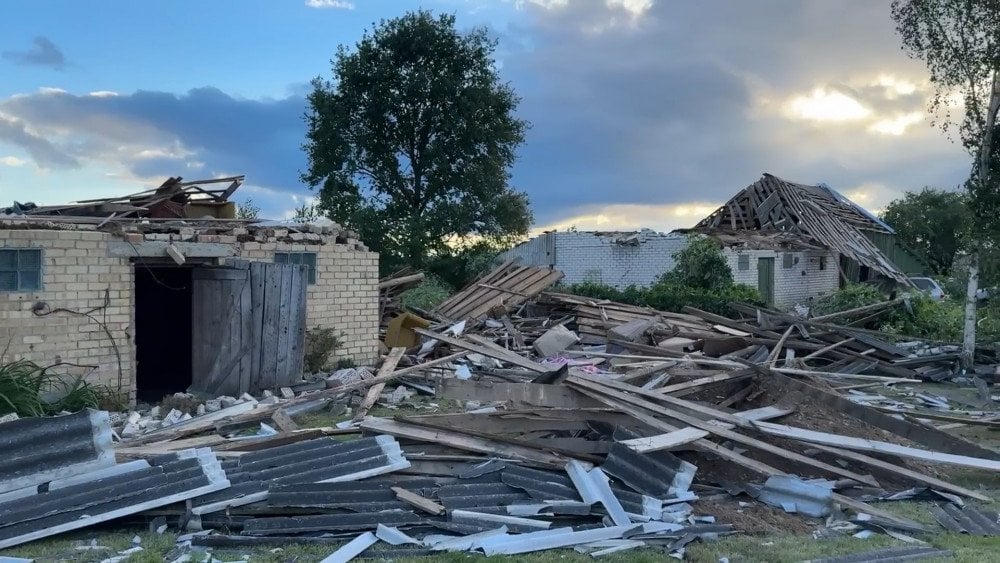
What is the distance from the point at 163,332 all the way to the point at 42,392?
5.48m

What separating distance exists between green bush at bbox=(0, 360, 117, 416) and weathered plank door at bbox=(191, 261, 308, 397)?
154 centimetres

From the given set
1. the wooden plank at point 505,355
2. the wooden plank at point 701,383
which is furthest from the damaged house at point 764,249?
the wooden plank at point 701,383

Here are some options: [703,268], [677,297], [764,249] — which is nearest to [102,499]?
[677,297]

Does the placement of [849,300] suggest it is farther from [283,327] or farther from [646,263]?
[283,327]

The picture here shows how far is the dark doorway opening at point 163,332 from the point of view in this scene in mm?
14500

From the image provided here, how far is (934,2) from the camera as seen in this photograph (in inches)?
578

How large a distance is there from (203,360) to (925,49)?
46.8 feet

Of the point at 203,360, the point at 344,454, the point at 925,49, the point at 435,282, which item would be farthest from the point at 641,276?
the point at 344,454

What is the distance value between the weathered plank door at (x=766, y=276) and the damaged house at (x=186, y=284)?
16.7m

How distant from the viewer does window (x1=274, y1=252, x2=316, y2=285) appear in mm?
12705

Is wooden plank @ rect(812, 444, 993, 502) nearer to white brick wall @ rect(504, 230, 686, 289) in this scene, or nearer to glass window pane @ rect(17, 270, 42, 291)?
glass window pane @ rect(17, 270, 42, 291)

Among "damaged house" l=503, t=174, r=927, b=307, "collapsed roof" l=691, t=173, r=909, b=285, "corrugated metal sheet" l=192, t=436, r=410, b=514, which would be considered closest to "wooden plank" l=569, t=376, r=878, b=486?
"corrugated metal sheet" l=192, t=436, r=410, b=514

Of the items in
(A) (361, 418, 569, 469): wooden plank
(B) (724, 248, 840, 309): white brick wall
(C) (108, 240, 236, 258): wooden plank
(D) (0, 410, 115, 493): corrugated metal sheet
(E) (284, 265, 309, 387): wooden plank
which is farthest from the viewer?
(B) (724, 248, 840, 309): white brick wall

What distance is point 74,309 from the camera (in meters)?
10.2
